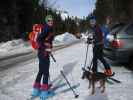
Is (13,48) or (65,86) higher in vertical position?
(65,86)

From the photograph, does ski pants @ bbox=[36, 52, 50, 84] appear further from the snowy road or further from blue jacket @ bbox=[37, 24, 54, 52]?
the snowy road

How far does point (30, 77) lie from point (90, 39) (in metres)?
2.41

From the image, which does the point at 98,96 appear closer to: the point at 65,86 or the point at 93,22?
the point at 65,86

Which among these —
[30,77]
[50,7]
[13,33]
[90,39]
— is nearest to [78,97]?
[90,39]

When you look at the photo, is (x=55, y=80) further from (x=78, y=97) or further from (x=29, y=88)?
(x=78, y=97)

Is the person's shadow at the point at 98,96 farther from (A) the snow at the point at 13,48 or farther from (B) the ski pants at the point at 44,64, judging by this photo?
(A) the snow at the point at 13,48

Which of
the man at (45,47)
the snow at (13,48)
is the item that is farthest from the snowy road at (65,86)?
the snow at (13,48)

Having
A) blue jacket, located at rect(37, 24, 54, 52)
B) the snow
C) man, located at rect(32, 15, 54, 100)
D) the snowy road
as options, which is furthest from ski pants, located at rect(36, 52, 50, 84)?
the snow

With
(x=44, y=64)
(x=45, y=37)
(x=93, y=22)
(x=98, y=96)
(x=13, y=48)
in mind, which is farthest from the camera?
(x=13, y=48)

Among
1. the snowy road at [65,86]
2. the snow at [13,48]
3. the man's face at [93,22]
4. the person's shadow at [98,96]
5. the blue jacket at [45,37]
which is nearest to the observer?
the blue jacket at [45,37]

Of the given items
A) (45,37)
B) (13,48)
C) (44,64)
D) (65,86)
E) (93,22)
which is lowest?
(13,48)

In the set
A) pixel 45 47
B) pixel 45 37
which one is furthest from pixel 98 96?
pixel 45 37

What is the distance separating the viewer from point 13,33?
1585 inches

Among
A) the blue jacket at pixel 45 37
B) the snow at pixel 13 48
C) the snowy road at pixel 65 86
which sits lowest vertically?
the snow at pixel 13 48
